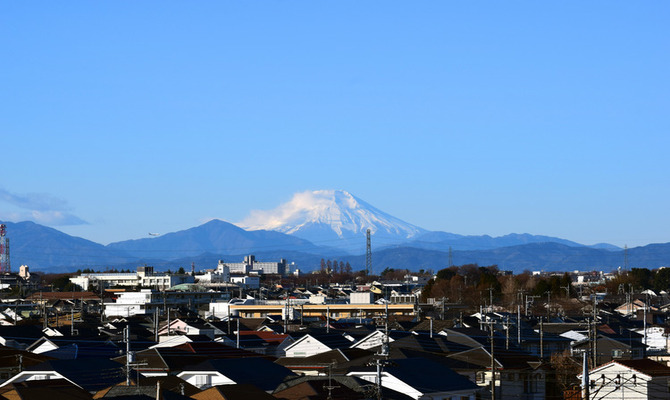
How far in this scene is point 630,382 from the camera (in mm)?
28484

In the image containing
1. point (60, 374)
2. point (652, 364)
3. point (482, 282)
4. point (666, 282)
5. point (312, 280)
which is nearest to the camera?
point (60, 374)

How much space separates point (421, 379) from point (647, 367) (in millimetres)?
7752

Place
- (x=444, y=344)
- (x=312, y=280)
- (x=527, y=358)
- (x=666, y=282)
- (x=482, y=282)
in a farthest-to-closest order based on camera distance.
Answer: (x=312, y=280) < (x=666, y=282) < (x=482, y=282) < (x=444, y=344) < (x=527, y=358)

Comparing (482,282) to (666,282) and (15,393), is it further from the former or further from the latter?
(15,393)

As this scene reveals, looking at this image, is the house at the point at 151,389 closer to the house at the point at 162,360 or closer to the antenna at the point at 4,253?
the house at the point at 162,360

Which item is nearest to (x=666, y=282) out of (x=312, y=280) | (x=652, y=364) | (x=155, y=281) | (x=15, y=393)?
(x=155, y=281)

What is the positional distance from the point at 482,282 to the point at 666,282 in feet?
92.5

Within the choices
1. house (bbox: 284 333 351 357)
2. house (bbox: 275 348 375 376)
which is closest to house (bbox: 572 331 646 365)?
house (bbox: 284 333 351 357)

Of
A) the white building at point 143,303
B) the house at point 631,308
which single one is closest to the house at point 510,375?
the white building at point 143,303

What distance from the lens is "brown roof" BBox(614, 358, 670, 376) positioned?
95.3ft

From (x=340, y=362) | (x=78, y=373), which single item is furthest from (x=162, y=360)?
(x=340, y=362)

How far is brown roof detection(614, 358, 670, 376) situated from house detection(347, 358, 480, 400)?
4661mm

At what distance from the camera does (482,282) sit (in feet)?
282

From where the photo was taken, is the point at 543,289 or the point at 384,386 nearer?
the point at 384,386
